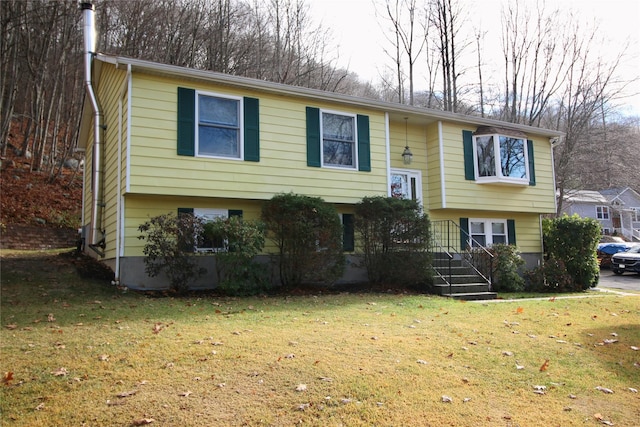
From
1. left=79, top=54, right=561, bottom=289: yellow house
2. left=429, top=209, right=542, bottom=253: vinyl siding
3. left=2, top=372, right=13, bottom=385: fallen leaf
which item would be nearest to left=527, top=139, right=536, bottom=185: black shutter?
left=79, top=54, right=561, bottom=289: yellow house

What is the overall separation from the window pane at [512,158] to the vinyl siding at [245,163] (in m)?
4.33

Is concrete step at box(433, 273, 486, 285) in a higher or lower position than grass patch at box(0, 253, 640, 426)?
higher

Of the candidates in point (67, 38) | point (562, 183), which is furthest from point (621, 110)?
point (67, 38)

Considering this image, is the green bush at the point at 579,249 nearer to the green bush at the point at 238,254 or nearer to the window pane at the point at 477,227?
the window pane at the point at 477,227

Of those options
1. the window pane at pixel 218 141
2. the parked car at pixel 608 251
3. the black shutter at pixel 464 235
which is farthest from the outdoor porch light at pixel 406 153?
the parked car at pixel 608 251

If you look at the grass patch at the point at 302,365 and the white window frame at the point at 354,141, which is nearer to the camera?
the grass patch at the point at 302,365

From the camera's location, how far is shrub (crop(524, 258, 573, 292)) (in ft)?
40.8

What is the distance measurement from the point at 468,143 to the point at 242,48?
46.3ft

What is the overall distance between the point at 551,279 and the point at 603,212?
31478 millimetres

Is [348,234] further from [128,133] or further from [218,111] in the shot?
[128,133]

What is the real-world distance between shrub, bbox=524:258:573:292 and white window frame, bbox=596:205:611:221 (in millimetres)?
30300

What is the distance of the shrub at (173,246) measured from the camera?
8.61m

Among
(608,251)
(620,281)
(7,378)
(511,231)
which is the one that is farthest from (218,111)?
(608,251)

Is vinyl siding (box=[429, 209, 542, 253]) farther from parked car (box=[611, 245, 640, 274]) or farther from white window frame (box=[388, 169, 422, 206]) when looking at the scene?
parked car (box=[611, 245, 640, 274])
